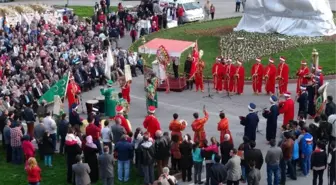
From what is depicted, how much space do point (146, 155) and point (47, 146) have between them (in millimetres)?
3445

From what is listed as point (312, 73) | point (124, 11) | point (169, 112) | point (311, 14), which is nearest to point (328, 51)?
point (311, 14)

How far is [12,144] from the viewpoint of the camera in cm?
2253

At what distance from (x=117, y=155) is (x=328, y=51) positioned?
16.8 m

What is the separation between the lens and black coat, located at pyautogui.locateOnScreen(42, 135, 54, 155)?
22.1 meters

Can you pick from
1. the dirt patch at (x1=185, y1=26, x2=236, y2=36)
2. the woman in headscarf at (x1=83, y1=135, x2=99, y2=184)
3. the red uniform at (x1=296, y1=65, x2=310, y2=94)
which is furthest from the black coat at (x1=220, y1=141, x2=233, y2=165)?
the dirt patch at (x1=185, y1=26, x2=236, y2=36)

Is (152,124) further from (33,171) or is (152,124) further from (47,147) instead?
(33,171)

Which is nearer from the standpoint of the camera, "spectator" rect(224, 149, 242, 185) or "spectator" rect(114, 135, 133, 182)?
"spectator" rect(224, 149, 242, 185)

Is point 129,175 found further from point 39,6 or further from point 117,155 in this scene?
point 39,6

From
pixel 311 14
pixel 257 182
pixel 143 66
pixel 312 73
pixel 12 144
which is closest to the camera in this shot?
pixel 257 182

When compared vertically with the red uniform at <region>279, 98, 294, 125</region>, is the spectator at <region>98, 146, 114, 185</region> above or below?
below

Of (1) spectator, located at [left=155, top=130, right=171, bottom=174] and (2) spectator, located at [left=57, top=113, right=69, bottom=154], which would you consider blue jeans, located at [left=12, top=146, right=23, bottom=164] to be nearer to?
(2) spectator, located at [left=57, top=113, right=69, bottom=154]

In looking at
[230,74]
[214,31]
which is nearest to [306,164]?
[230,74]

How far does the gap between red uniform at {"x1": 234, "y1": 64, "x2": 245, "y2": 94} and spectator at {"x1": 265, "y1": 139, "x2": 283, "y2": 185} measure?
385 inches

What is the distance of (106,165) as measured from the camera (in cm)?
1997
